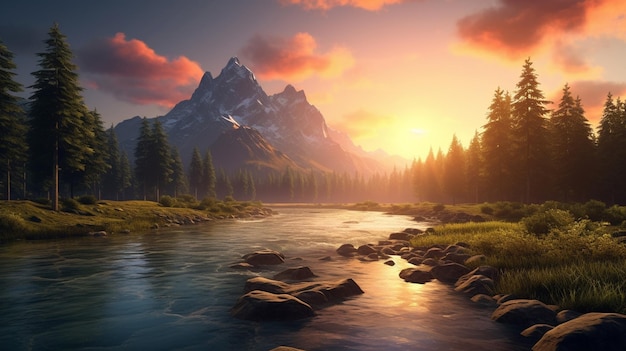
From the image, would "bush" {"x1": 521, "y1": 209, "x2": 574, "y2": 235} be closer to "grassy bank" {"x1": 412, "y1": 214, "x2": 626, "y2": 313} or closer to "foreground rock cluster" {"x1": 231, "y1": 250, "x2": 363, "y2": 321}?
"grassy bank" {"x1": 412, "y1": 214, "x2": 626, "y2": 313}

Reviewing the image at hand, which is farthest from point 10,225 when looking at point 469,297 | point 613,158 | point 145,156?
point 613,158

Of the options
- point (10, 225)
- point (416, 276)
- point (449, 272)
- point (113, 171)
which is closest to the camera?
point (416, 276)

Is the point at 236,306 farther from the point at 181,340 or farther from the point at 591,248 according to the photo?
the point at 591,248

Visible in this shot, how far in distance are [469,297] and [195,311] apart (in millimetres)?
8950

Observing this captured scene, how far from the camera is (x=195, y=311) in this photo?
37.7 ft

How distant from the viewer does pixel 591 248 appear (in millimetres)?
12820

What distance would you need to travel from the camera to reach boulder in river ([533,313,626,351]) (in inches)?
277

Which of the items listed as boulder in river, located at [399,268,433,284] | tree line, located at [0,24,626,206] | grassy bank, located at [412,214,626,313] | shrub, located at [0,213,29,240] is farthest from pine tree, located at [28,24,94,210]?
grassy bank, located at [412,214,626,313]

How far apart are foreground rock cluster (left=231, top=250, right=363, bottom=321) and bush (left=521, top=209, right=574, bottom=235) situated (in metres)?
11.2

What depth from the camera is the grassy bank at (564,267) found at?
952cm

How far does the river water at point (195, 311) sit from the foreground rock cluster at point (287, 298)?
1.12 ft

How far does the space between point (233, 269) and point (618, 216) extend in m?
27.0

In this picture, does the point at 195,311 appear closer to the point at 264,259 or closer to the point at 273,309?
the point at 273,309

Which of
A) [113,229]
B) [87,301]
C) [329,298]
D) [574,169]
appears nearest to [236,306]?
[329,298]
